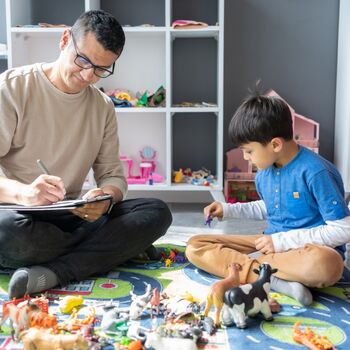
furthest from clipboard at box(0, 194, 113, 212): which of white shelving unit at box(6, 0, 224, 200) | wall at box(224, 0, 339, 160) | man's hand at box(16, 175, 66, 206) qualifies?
wall at box(224, 0, 339, 160)

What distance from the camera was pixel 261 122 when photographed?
1.30m

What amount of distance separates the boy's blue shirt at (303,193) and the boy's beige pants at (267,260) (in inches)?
3.8

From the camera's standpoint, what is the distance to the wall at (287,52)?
255 cm

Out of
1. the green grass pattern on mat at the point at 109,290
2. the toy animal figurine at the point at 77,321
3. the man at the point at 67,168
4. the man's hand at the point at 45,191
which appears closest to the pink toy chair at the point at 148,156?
the man at the point at 67,168

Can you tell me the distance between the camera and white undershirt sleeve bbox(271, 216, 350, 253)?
1246 millimetres

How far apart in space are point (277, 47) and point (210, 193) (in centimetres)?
79

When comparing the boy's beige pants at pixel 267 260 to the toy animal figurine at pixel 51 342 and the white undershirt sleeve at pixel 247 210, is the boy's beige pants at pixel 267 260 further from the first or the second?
the toy animal figurine at pixel 51 342

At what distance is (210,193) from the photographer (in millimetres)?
2629

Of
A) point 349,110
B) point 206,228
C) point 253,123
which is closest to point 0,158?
point 253,123

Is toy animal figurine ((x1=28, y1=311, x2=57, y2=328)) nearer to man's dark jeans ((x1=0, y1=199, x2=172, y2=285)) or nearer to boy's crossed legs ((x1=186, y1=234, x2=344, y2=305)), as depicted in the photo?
man's dark jeans ((x1=0, y1=199, x2=172, y2=285))

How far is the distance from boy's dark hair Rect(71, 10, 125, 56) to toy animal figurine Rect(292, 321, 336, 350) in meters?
0.78

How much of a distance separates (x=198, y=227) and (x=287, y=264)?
0.81 meters

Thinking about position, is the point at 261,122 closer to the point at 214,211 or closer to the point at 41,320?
the point at 214,211

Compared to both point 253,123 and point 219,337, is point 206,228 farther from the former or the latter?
point 219,337
